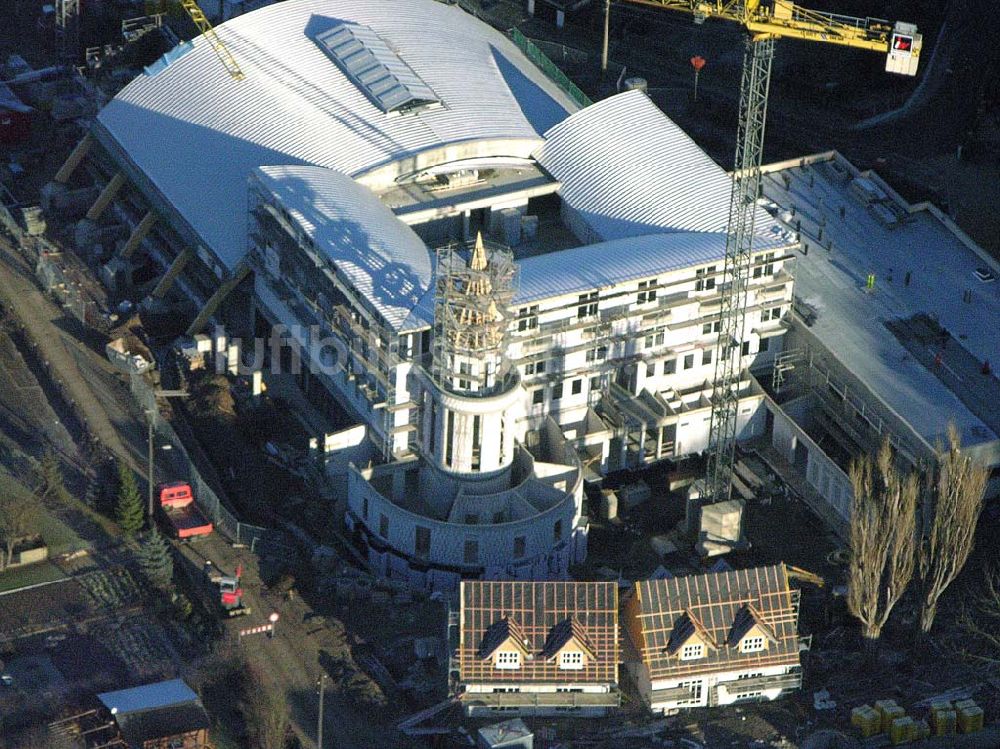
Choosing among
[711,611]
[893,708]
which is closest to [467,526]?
[711,611]

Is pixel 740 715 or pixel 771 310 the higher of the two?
pixel 771 310

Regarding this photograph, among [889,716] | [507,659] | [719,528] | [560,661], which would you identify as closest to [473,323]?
[719,528]

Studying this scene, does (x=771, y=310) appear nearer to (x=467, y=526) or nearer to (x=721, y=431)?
(x=721, y=431)

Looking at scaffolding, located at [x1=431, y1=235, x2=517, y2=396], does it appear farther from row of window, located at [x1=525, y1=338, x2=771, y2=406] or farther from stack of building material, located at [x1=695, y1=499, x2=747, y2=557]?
stack of building material, located at [x1=695, y1=499, x2=747, y2=557]

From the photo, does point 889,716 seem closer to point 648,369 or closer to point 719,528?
point 719,528

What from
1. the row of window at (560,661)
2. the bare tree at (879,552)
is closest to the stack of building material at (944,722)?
the bare tree at (879,552)

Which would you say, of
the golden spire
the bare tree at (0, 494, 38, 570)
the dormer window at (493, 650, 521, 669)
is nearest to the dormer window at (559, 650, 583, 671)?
the dormer window at (493, 650, 521, 669)

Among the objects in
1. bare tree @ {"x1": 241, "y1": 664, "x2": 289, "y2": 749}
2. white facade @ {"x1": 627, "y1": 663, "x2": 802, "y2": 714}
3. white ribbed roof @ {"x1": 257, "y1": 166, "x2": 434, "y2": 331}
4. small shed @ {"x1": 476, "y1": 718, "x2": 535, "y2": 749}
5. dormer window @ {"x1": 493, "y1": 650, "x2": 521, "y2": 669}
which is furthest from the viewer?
white ribbed roof @ {"x1": 257, "y1": 166, "x2": 434, "y2": 331}

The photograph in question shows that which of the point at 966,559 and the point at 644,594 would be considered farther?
the point at 966,559
